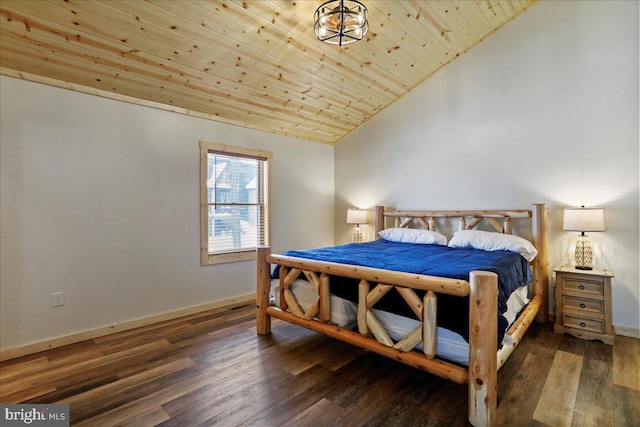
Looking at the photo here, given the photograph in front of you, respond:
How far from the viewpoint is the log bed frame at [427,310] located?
5.32 ft

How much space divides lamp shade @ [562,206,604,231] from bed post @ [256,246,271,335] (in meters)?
2.78

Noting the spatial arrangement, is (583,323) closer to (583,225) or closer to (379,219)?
(583,225)

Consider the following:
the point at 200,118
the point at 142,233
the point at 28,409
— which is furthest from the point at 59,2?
the point at 28,409

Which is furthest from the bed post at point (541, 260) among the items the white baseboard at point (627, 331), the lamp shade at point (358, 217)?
the lamp shade at point (358, 217)

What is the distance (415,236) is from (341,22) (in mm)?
2467

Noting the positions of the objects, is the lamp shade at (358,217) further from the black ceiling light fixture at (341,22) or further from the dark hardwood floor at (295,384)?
the black ceiling light fixture at (341,22)

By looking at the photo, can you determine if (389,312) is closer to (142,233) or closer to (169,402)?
(169,402)

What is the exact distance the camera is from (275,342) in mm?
2729

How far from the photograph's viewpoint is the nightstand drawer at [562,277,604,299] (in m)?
2.70

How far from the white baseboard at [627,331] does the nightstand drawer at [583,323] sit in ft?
1.20

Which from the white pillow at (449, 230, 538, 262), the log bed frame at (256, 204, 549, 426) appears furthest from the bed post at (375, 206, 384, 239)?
the log bed frame at (256, 204, 549, 426)

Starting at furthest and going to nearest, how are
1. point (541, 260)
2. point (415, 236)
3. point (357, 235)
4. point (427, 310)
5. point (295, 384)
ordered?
1. point (357, 235)
2. point (415, 236)
3. point (541, 260)
4. point (295, 384)
5. point (427, 310)

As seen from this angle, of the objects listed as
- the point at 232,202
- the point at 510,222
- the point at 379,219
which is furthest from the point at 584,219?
the point at 232,202

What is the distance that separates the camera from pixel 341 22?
2.17 meters
